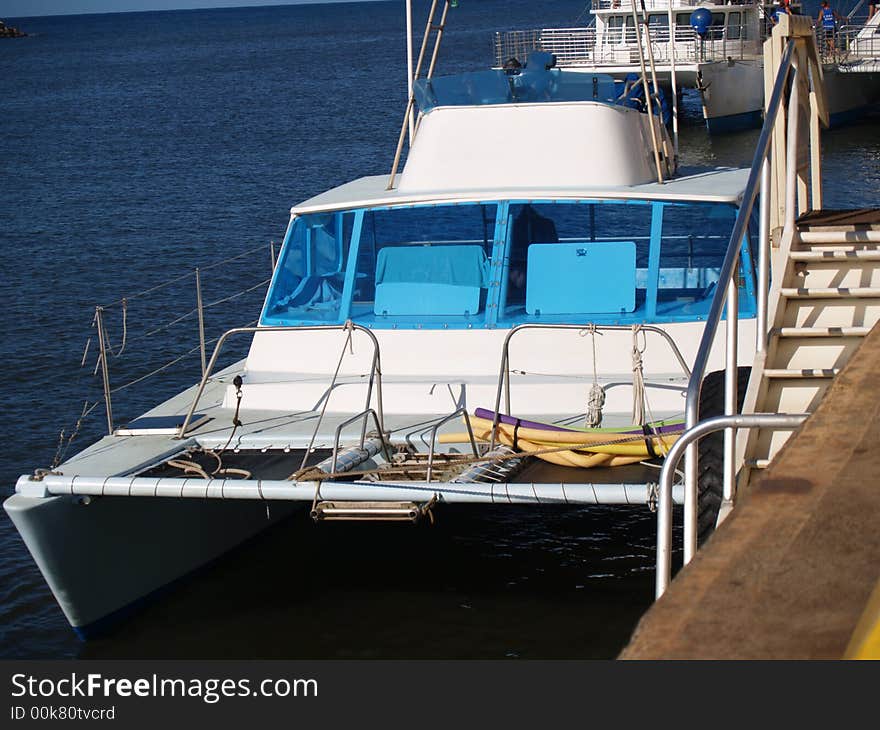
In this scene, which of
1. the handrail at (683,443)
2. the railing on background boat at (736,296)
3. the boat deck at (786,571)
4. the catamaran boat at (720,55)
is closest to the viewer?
the boat deck at (786,571)

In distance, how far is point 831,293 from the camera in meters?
Answer: 6.12

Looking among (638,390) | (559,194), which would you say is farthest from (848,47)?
(638,390)

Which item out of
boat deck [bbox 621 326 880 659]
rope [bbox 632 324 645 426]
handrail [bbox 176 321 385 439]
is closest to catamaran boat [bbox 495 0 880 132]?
handrail [bbox 176 321 385 439]

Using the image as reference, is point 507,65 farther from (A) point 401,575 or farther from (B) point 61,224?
(B) point 61,224

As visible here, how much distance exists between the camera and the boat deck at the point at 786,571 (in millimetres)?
2545

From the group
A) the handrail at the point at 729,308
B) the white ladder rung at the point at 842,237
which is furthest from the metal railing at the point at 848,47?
the handrail at the point at 729,308

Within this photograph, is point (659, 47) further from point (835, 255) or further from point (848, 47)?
point (835, 255)

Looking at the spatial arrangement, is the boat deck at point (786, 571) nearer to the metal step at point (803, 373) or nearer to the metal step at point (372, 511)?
the metal step at point (803, 373)

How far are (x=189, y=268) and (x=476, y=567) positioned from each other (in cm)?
1405

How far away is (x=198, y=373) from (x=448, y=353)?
7204 mm

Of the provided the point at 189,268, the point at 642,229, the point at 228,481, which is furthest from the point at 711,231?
the point at 189,268

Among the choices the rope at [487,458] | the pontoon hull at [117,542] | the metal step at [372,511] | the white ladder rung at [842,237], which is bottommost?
the pontoon hull at [117,542]

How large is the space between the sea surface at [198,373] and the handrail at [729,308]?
3.86 m
